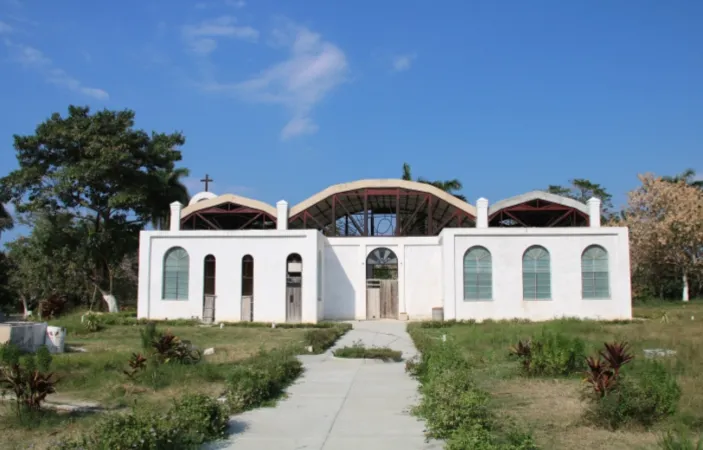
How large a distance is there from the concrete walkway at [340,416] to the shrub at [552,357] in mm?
2385

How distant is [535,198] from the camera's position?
31.7m

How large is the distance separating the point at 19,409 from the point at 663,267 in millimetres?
50134

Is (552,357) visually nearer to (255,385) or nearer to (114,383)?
(255,385)

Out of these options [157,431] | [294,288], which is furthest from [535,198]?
[157,431]

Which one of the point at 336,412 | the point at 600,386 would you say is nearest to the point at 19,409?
the point at 336,412

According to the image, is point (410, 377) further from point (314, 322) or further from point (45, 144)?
point (45, 144)

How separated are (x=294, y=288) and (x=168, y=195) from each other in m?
14.4

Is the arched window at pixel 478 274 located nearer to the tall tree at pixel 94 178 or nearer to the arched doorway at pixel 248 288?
the arched doorway at pixel 248 288

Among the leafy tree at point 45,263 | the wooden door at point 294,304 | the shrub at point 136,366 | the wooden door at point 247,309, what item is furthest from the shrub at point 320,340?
the leafy tree at point 45,263

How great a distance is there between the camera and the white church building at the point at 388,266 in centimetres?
2972

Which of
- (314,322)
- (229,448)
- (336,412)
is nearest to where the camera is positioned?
(229,448)

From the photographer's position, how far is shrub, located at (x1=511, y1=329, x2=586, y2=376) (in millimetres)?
12305

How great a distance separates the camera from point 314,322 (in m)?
29.2

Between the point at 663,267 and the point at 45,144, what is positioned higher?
the point at 45,144
